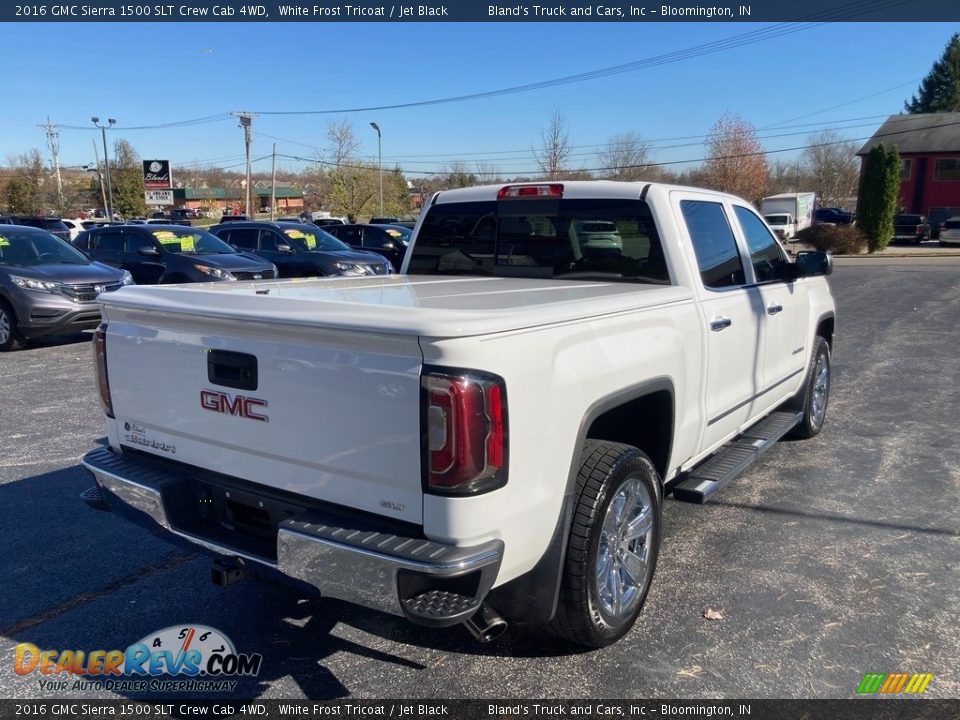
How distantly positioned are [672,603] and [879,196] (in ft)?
115

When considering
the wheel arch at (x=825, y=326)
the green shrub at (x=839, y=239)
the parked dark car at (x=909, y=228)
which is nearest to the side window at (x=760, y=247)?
the wheel arch at (x=825, y=326)

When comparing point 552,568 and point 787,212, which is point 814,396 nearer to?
point 552,568

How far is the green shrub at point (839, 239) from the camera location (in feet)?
108

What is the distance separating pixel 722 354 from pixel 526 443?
1.94m

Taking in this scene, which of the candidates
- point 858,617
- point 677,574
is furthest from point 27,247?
point 858,617

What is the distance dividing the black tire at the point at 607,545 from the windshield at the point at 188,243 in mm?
11853

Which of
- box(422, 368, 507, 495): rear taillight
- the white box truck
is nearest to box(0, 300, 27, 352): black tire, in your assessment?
box(422, 368, 507, 495): rear taillight

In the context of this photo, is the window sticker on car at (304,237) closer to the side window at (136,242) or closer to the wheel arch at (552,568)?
the side window at (136,242)

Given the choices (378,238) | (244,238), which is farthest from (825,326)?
(378,238)

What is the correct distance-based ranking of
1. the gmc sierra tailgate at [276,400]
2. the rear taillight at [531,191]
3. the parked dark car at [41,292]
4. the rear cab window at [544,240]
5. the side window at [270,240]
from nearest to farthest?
the gmc sierra tailgate at [276,400]
the rear cab window at [544,240]
the rear taillight at [531,191]
the parked dark car at [41,292]
the side window at [270,240]

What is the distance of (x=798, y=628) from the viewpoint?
3.44 metres

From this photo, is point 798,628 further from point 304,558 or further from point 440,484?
point 304,558

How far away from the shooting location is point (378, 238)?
19766 mm

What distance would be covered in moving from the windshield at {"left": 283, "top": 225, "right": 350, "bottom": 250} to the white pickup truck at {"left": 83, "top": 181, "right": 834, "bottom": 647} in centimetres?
1199
